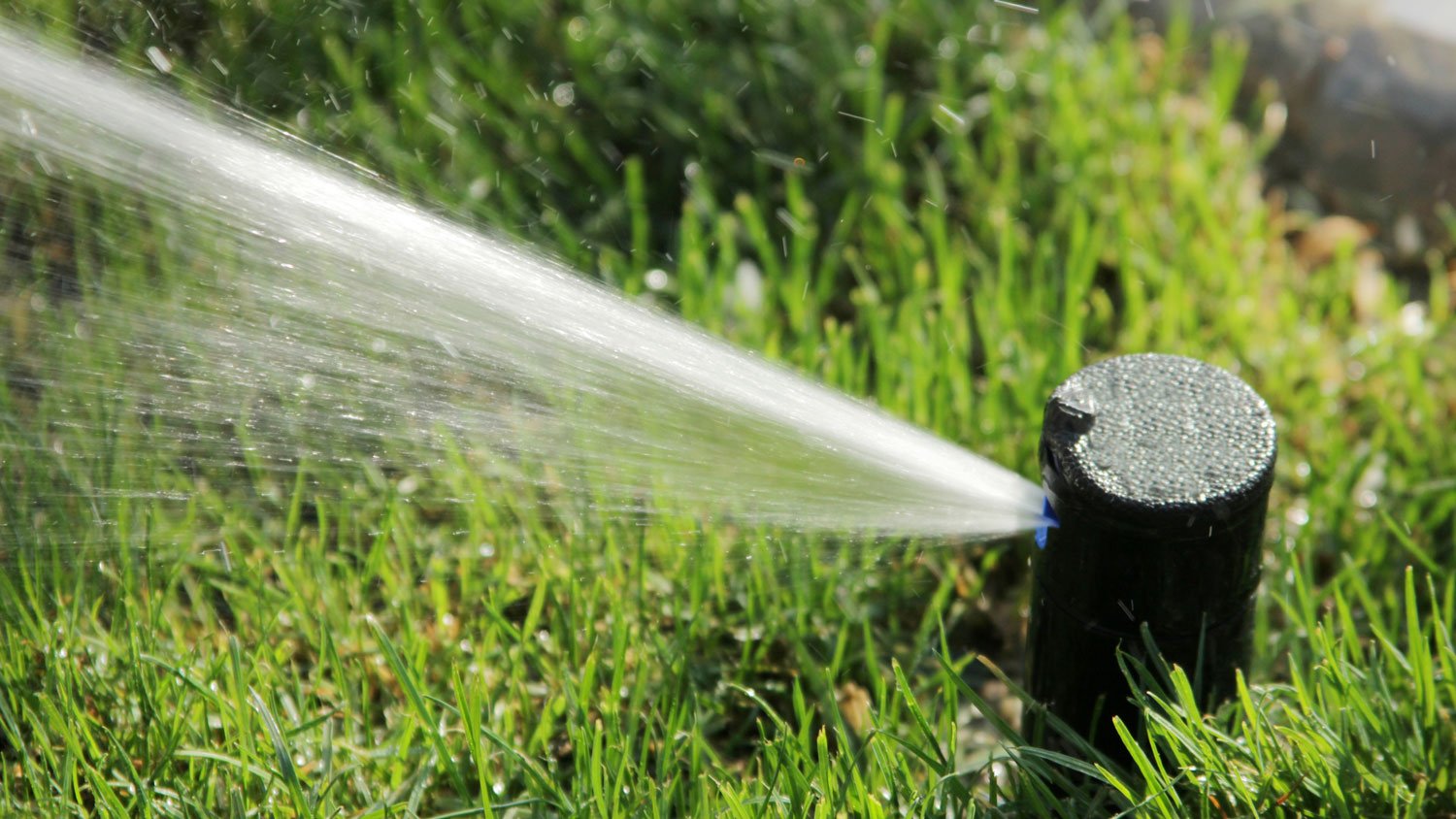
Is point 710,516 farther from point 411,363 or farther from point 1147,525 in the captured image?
point 1147,525

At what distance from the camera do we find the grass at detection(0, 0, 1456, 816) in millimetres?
1767

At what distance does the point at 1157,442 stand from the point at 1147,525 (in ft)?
0.41

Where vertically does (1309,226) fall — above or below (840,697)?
above

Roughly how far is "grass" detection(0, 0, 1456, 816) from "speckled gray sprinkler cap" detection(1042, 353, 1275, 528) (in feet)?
0.72

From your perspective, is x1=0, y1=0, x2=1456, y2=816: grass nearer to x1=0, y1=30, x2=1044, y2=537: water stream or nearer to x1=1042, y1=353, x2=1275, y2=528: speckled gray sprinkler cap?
x1=0, y1=30, x2=1044, y2=537: water stream

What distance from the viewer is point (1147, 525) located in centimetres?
155

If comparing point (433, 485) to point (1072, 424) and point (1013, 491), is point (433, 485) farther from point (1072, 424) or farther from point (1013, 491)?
point (1072, 424)

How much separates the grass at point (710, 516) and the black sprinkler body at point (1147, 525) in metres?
0.07

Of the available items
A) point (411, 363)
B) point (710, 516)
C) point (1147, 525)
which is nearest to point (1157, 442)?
point (1147, 525)

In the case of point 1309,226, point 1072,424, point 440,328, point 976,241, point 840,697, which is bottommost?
point 840,697

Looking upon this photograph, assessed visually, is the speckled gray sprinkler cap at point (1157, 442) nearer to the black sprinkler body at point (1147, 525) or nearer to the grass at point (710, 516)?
the black sprinkler body at point (1147, 525)

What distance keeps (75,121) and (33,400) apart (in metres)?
0.63

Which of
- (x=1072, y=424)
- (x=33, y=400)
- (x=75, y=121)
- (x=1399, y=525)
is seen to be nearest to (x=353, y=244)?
(x=33, y=400)

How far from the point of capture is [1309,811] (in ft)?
5.49
